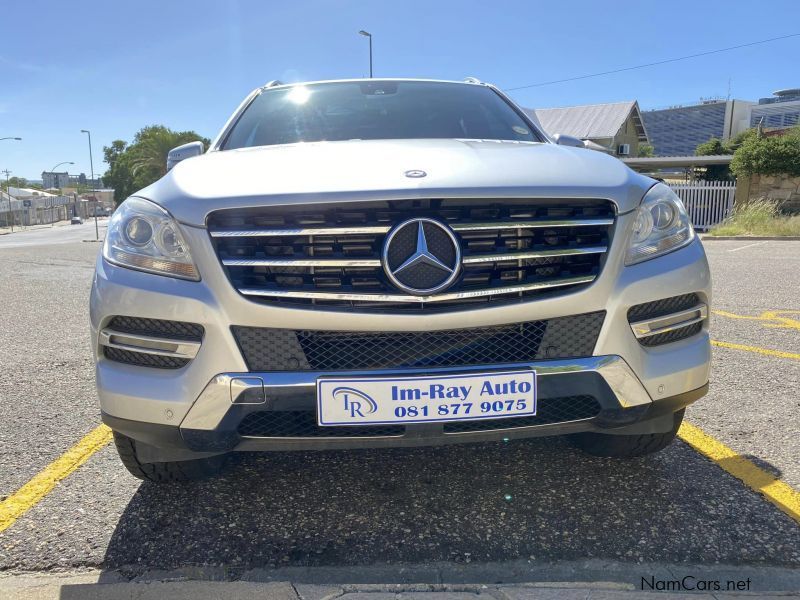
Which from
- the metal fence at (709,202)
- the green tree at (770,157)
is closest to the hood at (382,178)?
the green tree at (770,157)

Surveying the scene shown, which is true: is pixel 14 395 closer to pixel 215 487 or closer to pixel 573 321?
pixel 215 487

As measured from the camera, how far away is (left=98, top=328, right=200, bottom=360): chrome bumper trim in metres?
1.84

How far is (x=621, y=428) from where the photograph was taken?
199 centimetres

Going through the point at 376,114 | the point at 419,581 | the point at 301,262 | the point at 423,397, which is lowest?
the point at 419,581

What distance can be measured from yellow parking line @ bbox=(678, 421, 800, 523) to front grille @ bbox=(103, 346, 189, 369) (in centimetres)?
203

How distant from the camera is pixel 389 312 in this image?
→ 1.85 metres

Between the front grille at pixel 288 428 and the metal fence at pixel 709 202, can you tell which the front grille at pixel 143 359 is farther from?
the metal fence at pixel 709 202

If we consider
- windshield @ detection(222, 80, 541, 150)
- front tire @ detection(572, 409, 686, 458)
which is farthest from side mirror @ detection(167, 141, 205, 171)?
front tire @ detection(572, 409, 686, 458)

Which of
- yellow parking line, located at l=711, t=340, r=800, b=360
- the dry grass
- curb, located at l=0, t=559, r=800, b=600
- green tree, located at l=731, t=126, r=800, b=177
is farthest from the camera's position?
green tree, located at l=731, t=126, r=800, b=177

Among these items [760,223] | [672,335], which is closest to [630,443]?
[672,335]

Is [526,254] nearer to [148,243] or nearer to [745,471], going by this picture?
[148,243]

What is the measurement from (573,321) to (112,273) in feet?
4.62

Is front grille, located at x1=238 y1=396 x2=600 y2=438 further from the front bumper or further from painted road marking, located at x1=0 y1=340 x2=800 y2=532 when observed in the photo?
painted road marking, located at x1=0 y1=340 x2=800 y2=532
